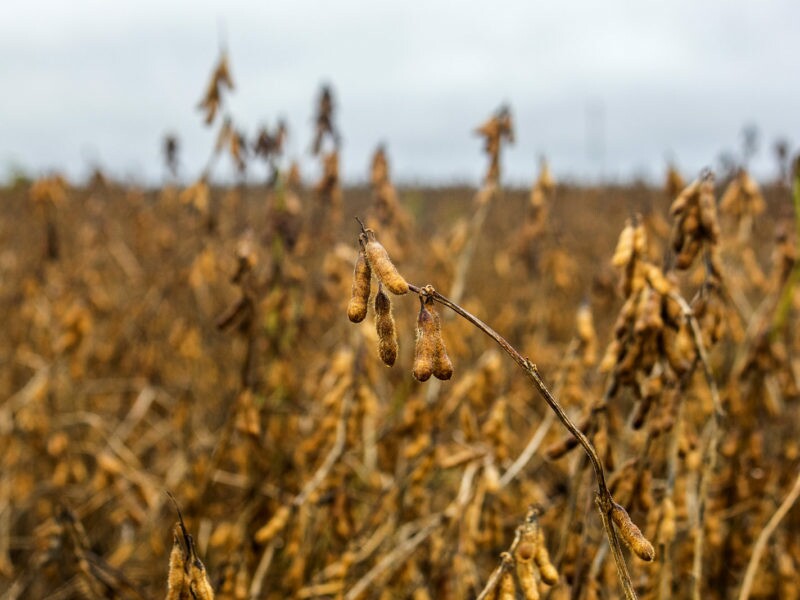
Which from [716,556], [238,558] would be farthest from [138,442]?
[716,556]

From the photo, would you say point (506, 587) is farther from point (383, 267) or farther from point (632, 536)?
point (383, 267)

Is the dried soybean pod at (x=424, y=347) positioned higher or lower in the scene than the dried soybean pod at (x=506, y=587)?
higher

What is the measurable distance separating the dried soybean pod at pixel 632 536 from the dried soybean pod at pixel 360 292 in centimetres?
44

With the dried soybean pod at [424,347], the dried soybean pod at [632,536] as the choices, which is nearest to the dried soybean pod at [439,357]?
the dried soybean pod at [424,347]

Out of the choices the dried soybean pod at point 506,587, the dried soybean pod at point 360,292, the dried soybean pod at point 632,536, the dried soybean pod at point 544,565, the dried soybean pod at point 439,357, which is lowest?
the dried soybean pod at point 506,587

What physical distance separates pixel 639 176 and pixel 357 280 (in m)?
13.7

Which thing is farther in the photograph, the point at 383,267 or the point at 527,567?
the point at 527,567

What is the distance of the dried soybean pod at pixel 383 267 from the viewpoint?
3.19 feet

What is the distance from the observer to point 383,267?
1002mm

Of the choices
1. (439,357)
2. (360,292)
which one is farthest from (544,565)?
(360,292)

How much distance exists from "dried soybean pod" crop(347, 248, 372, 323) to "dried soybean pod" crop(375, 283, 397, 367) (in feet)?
0.13

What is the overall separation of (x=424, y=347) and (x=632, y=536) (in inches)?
14.8

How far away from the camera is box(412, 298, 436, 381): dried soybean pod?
3.29ft

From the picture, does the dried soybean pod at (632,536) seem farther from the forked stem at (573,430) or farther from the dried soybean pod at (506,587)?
the dried soybean pod at (506,587)
